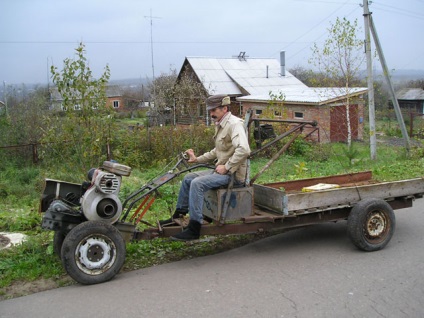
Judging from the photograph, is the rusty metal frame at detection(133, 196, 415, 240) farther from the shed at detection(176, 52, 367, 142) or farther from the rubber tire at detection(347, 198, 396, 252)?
the shed at detection(176, 52, 367, 142)

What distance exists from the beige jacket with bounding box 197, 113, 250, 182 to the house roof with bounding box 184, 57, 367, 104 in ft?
85.2

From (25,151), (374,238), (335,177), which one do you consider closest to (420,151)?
(335,177)

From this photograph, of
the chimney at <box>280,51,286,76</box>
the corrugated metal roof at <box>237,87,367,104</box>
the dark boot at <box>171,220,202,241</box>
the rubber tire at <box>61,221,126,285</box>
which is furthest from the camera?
A: the chimney at <box>280,51,286,76</box>

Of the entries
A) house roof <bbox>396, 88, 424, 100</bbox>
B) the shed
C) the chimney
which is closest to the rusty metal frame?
the shed

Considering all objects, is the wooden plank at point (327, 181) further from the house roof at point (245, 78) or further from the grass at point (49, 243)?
the house roof at point (245, 78)

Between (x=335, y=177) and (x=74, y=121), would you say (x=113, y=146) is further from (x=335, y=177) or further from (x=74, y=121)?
(x=335, y=177)

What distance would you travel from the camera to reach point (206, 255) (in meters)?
6.20

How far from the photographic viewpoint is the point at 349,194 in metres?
6.32

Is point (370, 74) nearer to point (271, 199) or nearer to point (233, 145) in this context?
point (271, 199)

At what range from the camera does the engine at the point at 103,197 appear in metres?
5.38

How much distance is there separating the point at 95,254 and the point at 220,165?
1.89 meters

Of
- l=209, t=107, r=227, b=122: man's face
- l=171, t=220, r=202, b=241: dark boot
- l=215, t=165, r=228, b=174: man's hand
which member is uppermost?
l=209, t=107, r=227, b=122: man's face

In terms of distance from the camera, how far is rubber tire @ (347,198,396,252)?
6.06 m

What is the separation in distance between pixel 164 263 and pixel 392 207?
348 centimetres
